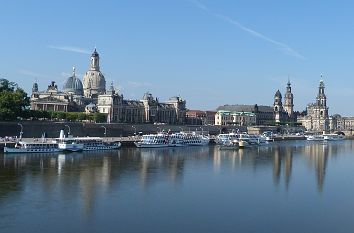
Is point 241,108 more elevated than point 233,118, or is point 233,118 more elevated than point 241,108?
point 241,108

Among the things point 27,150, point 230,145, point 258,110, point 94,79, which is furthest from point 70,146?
point 258,110

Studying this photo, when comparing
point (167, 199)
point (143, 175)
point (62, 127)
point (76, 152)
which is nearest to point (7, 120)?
point (62, 127)

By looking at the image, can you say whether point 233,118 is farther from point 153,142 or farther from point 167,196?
point 167,196

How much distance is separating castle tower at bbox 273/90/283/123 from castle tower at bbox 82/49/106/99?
56.6 metres

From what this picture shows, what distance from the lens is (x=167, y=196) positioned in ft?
89.0

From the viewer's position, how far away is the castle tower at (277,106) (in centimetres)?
14688

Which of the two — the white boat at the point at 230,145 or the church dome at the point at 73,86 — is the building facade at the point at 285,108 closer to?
the church dome at the point at 73,86

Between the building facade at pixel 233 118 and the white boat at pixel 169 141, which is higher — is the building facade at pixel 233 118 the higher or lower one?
the higher one

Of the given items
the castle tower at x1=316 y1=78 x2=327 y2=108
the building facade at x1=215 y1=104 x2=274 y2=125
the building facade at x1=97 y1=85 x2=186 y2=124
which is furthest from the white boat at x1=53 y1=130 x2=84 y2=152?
the castle tower at x1=316 y1=78 x2=327 y2=108

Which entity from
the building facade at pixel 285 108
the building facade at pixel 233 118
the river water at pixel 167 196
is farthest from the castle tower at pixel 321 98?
the river water at pixel 167 196

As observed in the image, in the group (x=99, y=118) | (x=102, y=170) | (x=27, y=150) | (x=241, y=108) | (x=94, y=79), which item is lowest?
(x=102, y=170)

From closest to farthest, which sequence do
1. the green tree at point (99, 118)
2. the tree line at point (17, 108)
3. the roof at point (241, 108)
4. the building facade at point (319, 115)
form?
1. the tree line at point (17, 108)
2. the green tree at point (99, 118)
3. the roof at point (241, 108)
4. the building facade at point (319, 115)

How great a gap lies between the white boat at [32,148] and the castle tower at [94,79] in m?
59.1

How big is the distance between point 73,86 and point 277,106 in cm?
6730
